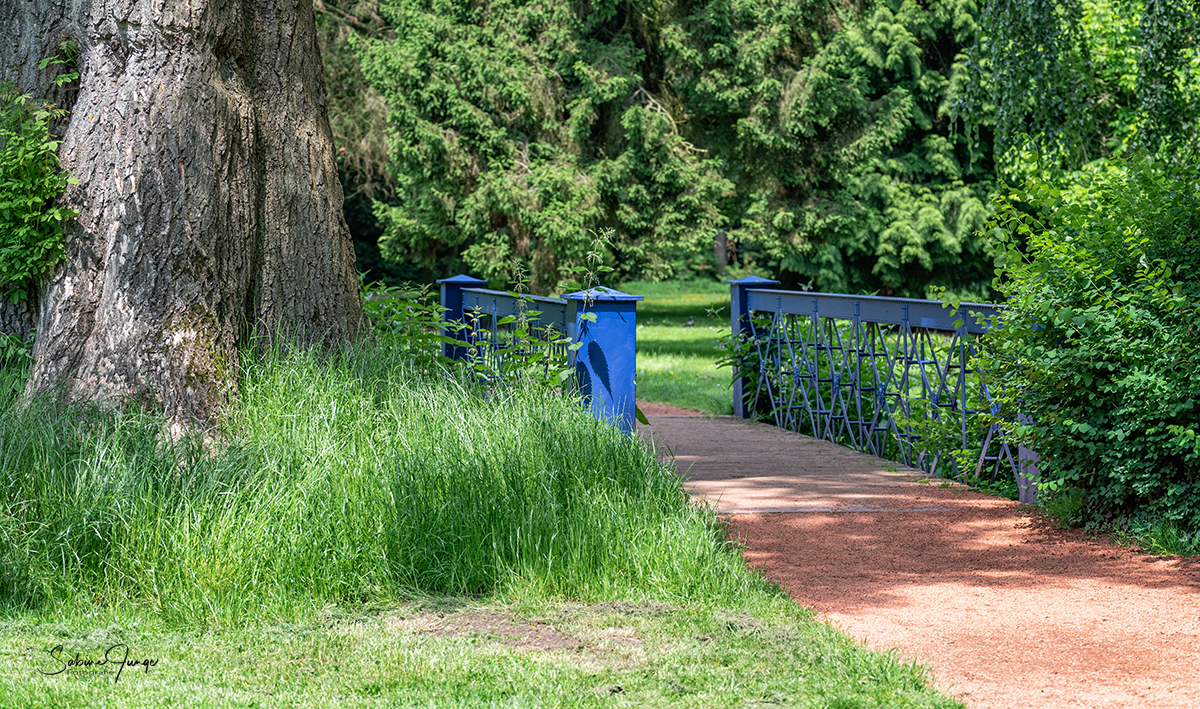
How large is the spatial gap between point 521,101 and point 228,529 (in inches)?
659

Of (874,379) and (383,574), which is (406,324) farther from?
(874,379)

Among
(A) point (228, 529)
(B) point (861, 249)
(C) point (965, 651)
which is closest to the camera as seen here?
(C) point (965, 651)

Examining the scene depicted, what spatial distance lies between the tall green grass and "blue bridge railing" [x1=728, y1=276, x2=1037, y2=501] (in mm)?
2646

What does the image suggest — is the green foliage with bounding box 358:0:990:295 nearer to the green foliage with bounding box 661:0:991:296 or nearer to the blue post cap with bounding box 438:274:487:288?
the green foliage with bounding box 661:0:991:296

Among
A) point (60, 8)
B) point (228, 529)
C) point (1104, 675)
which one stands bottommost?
point (1104, 675)

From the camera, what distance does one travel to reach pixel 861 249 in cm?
2630

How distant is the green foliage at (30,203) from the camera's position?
235 inches

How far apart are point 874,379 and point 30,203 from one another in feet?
19.8

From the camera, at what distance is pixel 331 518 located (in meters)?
4.73

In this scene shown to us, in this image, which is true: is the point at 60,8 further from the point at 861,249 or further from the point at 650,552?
the point at 861,249

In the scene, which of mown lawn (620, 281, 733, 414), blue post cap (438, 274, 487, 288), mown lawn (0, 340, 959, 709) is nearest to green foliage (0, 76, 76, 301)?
mown lawn (0, 340, 959, 709)

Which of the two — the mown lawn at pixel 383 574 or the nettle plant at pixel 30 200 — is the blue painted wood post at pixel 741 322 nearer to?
the mown lawn at pixel 383 574

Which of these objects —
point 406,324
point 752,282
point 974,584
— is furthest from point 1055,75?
point 974,584

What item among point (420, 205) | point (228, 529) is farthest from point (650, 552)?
point (420, 205)
